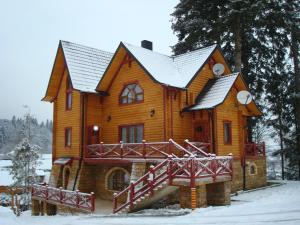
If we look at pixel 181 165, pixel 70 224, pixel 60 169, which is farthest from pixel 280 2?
pixel 70 224

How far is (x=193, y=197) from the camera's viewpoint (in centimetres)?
1438

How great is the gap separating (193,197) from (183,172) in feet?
4.43

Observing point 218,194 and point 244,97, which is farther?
point 244,97

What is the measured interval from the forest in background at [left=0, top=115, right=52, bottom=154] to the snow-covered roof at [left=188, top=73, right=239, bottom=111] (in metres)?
26.1

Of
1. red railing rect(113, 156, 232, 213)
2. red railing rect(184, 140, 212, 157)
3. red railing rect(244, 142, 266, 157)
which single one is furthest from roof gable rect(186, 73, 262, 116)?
red railing rect(113, 156, 232, 213)

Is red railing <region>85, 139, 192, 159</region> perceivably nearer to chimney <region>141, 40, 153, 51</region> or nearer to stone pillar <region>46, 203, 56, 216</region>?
stone pillar <region>46, 203, 56, 216</region>

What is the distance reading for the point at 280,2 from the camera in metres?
27.7

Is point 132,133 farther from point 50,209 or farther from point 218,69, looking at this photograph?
point 50,209

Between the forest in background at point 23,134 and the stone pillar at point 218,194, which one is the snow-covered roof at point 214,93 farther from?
the forest in background at point 23,134

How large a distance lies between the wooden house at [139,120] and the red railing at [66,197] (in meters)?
0.08

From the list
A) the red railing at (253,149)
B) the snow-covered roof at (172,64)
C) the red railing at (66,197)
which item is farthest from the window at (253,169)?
the red railing at (66,197)

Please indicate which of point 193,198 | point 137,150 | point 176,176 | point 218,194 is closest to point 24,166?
point 137,150

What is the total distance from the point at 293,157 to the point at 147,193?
16917 mm

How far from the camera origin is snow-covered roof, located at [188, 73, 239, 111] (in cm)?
Answer: 2016
